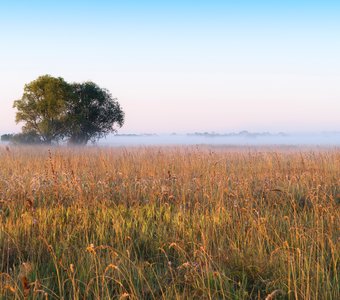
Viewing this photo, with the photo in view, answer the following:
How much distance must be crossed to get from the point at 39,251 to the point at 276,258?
8.71 ft

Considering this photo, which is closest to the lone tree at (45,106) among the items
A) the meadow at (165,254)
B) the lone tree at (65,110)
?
the lone tree at (65,110)

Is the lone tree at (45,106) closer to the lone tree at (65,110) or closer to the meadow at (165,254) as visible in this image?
the lone tree at (65,110)

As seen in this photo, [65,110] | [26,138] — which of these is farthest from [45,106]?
[26,138]

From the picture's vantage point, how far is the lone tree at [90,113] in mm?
32312

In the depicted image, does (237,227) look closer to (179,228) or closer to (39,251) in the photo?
(179,228)

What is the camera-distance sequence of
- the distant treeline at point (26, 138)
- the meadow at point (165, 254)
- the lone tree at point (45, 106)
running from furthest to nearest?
1. the distant treeline at point (26, 138)
2. the lone tree at point (45, 106)
3. the meadow at point (165, 254)

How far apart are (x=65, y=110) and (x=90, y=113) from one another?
2.48 metres

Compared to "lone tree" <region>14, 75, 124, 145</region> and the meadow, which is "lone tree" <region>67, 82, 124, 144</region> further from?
the meadow

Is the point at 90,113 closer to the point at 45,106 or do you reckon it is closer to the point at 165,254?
the point at 45,106

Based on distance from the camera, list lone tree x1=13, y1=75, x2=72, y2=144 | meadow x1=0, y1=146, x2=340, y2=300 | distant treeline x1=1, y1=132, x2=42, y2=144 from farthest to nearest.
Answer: distant treeline x1=1, y1=132, x2=42, y2=144 < lone tree x1=13, y1=75, x2=72, y2=144 < meadow x1=0, y1=146, x2=340, y2=300

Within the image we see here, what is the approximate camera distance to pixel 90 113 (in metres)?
33.6

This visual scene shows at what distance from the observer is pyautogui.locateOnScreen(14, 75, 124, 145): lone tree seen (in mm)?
30922

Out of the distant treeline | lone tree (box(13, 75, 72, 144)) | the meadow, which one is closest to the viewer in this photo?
the meadow

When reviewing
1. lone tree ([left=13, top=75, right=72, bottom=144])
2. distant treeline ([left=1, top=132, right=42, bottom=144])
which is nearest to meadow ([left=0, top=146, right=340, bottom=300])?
lone tree ([left=13, top=75, right=72, bottom=144])
